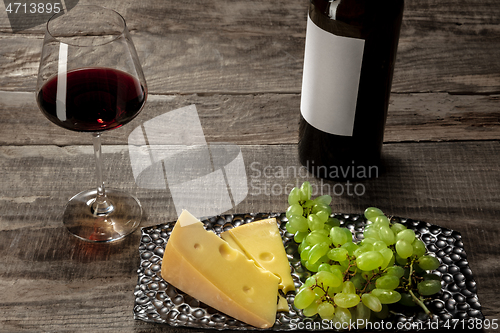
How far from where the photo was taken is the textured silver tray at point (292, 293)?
646 millimetres

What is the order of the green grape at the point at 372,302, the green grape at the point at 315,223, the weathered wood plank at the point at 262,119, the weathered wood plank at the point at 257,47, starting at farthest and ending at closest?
the weathered wood plank at the point at 257,47
the weathered wood plank at the point at 262,119
the green grape at the point at 315,223
the green grape at the point at 372,302

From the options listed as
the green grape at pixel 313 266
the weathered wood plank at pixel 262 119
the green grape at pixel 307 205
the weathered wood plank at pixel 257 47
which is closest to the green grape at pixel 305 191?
the green grape at pixel 307 205

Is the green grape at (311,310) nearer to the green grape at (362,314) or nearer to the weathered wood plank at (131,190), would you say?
the green grape at (362,314)

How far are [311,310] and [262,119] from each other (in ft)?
1.52

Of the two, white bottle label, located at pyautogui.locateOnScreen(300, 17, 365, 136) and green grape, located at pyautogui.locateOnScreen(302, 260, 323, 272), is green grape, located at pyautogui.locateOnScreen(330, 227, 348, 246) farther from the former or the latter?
white bottle label, located at pyautogui.locateOnScreen(300, 17, 365, 136)

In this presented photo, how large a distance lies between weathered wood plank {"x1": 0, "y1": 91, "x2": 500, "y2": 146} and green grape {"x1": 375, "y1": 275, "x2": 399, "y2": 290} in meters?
0.39

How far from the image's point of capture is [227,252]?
701 mm

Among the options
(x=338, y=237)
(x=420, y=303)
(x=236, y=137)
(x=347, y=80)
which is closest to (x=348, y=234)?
(x=338, y=237)

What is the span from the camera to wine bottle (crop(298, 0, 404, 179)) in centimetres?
75

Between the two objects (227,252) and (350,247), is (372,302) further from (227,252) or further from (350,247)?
(227,252)

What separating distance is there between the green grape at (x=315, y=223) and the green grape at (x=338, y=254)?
6 cm

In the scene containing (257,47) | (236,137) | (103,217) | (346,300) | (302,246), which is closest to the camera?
(346,300)

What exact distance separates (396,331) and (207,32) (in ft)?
2.75

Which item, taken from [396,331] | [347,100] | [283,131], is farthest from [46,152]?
[396,331]
